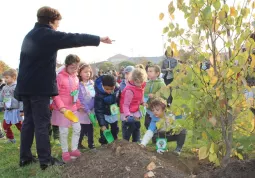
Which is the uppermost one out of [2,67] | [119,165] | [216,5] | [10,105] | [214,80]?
[2,67]

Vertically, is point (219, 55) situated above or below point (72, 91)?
above

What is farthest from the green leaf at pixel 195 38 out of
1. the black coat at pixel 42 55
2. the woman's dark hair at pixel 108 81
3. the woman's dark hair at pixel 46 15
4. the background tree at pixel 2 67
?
the background tree at pixel 2 67

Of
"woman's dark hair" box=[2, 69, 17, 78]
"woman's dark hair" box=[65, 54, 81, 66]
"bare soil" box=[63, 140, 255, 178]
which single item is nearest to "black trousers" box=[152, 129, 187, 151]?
"bare soil" box=[63, 140, 255, 178]

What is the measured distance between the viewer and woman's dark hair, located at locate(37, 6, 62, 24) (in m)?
3.99

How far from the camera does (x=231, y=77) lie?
116 inches

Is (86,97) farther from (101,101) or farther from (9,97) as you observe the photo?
(9,97)

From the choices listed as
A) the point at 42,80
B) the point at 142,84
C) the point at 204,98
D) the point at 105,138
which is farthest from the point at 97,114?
the point at 204,98

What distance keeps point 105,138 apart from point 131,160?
5.26 feet

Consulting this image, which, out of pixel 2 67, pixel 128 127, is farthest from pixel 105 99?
pixel 2 67

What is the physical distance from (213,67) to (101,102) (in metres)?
2.44

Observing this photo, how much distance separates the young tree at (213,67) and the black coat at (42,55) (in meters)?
1.33

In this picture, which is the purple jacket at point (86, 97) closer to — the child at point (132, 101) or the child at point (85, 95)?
the child at point (85, 95)

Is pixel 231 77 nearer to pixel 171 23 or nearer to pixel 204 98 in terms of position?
pixel 204 98

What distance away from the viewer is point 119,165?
3.70 metres
